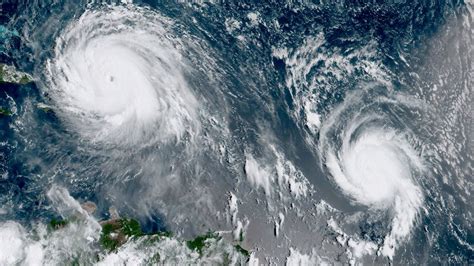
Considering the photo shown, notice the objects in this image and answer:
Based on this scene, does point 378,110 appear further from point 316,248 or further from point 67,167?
point 67,167

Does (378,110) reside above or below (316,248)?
above

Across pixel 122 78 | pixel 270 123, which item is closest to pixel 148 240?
pixel 122 78

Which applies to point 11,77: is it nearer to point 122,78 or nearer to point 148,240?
point 122,78

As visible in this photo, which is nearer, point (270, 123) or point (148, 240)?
point (148, 240)

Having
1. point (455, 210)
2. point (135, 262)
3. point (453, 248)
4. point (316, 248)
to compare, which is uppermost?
point (455, 210)

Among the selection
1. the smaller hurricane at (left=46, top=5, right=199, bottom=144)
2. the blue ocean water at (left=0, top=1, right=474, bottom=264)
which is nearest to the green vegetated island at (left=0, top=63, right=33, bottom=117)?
the blue ocean water at (left=0, top=1, right=474, bottom=264)

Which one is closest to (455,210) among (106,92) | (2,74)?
(106,92)

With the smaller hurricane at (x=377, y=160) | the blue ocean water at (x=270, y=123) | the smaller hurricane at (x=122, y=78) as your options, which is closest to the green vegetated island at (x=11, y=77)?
the blue ocean water at (x=270, y=123)

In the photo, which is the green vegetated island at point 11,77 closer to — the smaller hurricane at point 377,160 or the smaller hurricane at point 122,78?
the smaller hurricane at point 122,78
